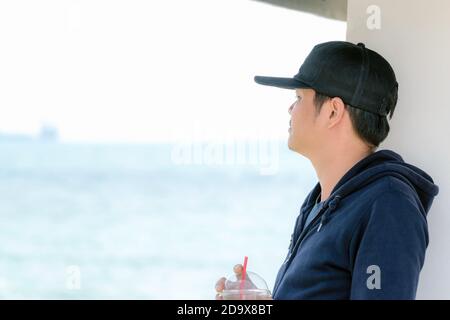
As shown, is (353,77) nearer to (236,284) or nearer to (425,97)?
(425,97)

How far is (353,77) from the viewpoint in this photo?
1762 millimetres

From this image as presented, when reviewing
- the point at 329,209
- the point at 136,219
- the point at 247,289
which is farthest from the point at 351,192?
the point at 136,219

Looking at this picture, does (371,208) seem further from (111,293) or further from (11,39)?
(11,39)

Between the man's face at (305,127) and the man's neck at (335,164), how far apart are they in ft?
0.12

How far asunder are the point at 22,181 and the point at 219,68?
4.95m

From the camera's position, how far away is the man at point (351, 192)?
153 centimetres

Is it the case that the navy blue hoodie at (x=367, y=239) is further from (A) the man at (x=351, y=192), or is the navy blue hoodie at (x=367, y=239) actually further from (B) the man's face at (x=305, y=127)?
(B) the man's face at (x=305, y=127)

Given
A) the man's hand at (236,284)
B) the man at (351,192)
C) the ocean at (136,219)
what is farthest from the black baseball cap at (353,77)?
the ocean at (136,219)

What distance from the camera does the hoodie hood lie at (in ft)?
5.45

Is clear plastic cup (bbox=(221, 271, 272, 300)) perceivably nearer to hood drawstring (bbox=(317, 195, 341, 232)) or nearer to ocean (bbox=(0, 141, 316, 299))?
hood drawstring (bbox=(317, 195, 341, 232))

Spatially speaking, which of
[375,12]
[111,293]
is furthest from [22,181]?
[375,12]

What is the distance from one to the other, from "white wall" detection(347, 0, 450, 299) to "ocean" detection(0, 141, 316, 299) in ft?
33.3

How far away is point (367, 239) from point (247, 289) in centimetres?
26

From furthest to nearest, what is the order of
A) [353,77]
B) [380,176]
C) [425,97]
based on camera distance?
[425,97], [353,77], [380,176]
